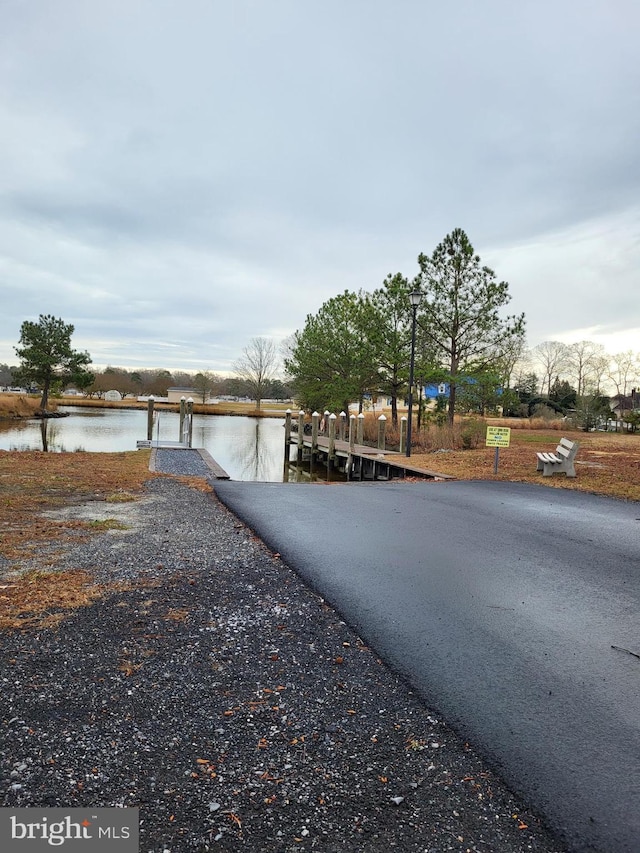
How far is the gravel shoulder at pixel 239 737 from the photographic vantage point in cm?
190

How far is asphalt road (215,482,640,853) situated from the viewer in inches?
87.4

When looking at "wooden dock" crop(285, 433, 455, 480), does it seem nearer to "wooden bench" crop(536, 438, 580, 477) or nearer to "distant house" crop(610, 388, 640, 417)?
"wooden bench" crop(536, 438, 580, 477)

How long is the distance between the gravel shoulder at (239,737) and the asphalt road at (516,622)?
0.21 meters

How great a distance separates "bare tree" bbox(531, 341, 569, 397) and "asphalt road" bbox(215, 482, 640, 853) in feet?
202

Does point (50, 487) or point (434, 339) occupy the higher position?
point (434, 339)

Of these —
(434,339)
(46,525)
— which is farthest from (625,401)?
(46,525)

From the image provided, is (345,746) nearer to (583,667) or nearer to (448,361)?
(583,667)

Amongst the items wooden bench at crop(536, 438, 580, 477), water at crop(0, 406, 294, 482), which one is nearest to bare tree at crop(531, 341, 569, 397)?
water at crop(0, 406, 294, 482)

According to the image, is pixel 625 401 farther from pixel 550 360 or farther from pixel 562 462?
pixel 562 462

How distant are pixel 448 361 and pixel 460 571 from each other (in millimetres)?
19455

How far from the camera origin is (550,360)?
66.1 meters

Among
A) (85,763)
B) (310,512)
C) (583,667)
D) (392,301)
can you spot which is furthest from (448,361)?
(85,763)

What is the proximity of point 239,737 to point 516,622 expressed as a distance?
87.1 inches

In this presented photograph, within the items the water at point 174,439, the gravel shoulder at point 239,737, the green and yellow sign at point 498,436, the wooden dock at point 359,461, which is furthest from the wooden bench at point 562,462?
the gravel shoulder at point 239,737
